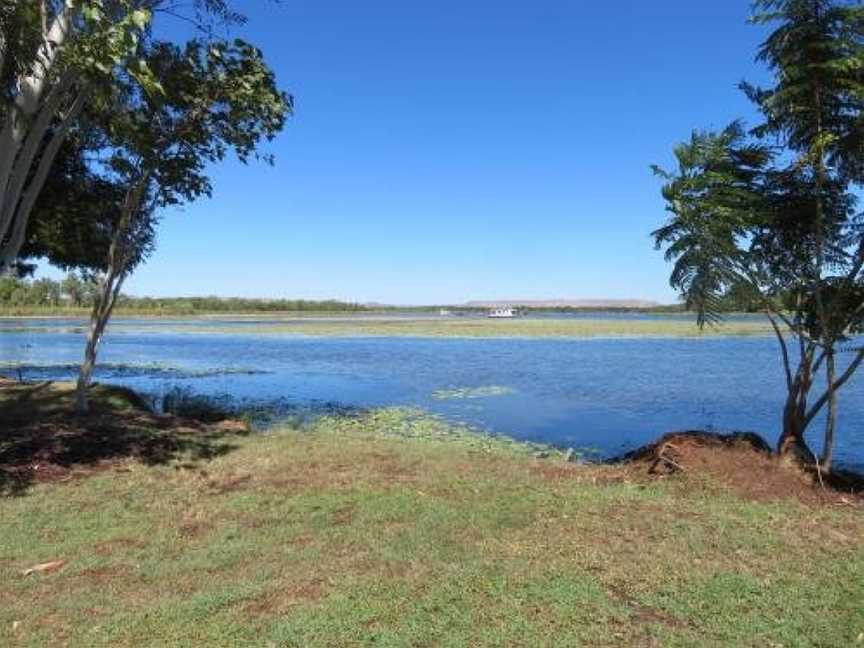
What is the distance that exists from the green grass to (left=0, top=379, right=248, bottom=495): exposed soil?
0.62m


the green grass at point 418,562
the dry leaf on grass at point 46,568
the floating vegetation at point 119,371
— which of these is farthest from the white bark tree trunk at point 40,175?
the floating vegetation at point 119,371

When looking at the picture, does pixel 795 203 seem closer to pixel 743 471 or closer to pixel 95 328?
pixel 743 471

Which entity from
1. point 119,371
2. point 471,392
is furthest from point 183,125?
point 119,371

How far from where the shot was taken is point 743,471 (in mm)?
9117

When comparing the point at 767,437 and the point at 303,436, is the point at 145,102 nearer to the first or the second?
the point at 303,436

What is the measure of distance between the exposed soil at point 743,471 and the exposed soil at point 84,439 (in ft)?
19.7

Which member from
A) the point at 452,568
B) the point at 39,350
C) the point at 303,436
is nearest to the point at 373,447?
the point at 303,436

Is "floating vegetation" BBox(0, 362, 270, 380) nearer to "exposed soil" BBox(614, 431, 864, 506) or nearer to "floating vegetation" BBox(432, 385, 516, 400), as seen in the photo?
"floating vegetation" BBox(432, 385, 516, 400)

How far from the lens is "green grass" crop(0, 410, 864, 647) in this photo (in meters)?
4.99

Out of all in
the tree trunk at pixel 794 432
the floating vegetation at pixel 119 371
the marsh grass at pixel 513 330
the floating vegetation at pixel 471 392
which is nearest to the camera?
the tree trunk at pixel 794 432

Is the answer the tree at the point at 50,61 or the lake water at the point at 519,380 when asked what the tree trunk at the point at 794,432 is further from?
the tree at the point at 50,61

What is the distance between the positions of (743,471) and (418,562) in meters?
4.74

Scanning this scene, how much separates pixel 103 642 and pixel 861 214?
9695 mm

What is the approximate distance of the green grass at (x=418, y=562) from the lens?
499cm
